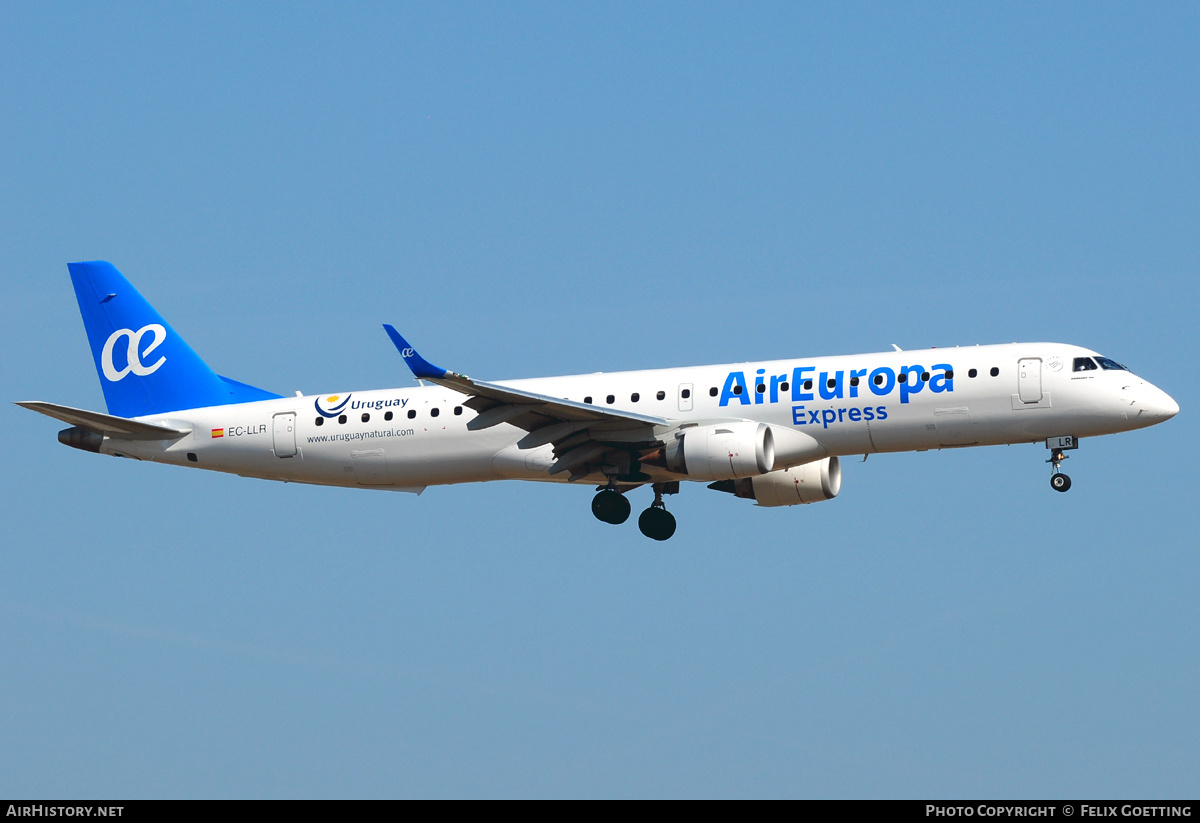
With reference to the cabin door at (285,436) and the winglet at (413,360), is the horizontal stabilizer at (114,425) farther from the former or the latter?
the winglet at (413,360)

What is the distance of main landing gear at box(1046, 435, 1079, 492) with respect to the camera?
129ft

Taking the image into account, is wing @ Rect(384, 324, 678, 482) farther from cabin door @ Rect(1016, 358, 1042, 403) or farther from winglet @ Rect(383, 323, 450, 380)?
cabin door @ Rect(1016, 358, 1042, 403)

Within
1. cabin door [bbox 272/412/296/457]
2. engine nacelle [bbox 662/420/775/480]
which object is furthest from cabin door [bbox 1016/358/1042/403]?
cabin door [bbox 272/412/296/457]

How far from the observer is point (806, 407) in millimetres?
40156

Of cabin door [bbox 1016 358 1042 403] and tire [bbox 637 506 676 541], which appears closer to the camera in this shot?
cabin door [bbox 1016 358 1042 403]

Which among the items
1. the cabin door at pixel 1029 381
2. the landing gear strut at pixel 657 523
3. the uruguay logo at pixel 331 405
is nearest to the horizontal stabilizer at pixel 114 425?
the uruguay logo at pixel 331 405

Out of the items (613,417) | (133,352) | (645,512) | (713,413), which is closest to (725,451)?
(713,413)

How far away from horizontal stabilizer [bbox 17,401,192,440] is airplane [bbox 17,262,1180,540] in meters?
0.06

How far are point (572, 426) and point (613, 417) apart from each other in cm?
125

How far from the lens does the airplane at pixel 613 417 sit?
39219 millimetres

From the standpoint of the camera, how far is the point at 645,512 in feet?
143

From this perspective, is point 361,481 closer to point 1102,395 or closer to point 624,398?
point 624,398

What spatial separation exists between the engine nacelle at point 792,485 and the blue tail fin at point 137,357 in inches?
523
